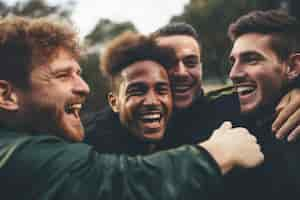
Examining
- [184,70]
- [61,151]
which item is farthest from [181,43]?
[61,151]

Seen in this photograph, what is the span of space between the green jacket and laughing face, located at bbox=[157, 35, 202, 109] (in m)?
0.47

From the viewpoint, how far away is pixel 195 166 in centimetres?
105

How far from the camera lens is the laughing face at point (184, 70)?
155 centimetres

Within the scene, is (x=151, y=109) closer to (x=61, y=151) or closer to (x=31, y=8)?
(x=61, y=151)

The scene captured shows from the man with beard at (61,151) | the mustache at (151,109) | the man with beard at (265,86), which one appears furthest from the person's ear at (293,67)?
the mustache at (151,109)

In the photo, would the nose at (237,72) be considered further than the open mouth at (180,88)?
No

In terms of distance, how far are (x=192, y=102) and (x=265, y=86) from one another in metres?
0.29

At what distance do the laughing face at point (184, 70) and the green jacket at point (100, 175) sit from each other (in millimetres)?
474

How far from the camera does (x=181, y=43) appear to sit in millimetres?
1638

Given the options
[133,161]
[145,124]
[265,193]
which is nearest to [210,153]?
[133,161]

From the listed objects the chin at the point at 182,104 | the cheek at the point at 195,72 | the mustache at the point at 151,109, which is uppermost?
the cheek at the point at 195,72

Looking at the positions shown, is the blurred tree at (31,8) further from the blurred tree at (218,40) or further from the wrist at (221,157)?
the wrist at (221,157)

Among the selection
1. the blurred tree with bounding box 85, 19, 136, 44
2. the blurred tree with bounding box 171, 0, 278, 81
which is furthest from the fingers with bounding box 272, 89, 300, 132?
the blurred tree with bounding box 85, 19, 136, 44

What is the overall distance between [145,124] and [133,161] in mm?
351
